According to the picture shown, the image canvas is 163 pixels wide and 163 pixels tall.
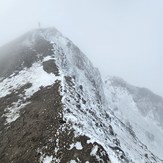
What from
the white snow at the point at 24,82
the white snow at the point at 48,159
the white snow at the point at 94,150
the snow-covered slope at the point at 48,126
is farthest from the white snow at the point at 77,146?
the white snow at the point at 24,82

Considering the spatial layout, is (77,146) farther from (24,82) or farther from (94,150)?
(24,82)

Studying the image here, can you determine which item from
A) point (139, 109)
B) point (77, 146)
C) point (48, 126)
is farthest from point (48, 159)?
point (139, 109)

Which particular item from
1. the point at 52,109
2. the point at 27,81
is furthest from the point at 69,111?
the point at 27,81

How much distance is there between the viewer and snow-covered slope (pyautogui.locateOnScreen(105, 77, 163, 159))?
80075 mm

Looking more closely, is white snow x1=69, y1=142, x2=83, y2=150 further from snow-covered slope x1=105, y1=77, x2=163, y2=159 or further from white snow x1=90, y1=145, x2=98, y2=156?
→ snow-covered slope x1=105, y1=77, x2=163, y2=159

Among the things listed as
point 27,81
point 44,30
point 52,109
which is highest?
point 52,109

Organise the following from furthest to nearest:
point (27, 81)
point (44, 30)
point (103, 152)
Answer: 1. point (44, 30)
2. point (27, 81)
3. point (103, 152)

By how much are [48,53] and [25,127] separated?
2732 cm

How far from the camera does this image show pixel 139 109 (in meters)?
102

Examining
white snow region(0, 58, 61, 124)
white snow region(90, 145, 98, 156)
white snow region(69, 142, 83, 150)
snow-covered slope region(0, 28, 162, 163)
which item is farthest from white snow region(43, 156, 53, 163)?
white snow region(0, 58, 61, 124)

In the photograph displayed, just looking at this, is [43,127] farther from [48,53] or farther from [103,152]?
[48,53]

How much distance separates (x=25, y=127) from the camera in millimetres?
23000

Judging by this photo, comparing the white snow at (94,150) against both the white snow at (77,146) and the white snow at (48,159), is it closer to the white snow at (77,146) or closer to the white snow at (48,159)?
the white snow at (77,146)

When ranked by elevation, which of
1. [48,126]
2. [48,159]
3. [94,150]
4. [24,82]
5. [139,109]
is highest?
[94,150]
